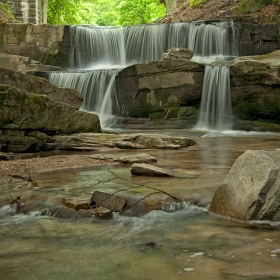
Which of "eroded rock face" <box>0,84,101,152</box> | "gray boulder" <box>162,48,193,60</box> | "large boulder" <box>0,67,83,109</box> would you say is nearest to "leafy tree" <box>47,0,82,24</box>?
"gray boulder" <box>162,48,193,60</box>

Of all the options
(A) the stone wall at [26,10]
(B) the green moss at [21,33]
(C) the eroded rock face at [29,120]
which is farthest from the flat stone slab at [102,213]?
(A) the stone wall at [26,10]

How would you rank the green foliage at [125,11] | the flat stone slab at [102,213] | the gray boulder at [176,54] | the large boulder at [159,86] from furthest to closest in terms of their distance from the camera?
1. the green foliage at [125,11]
2. the gray boulder at [176,54]
3. the large boulder at [159,86]
4. the flat stone slab at [102,213]

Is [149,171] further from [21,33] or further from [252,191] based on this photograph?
[21,33]

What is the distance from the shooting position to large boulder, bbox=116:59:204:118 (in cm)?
1462

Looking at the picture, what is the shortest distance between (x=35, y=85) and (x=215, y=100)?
7093mm

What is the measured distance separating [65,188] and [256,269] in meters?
2.71

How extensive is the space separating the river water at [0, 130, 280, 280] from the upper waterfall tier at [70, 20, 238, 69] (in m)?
14.5

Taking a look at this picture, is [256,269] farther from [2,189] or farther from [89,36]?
[89,36]

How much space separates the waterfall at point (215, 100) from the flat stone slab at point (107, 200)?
33.7ft

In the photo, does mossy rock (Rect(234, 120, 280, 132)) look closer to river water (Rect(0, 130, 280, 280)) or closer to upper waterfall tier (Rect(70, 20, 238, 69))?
upper waterfall tier (Rect(70, 20, 238, 69))

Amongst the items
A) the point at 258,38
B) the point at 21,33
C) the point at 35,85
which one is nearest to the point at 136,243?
the point at 35,85

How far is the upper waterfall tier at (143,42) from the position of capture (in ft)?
61.3

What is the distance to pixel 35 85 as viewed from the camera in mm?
9586

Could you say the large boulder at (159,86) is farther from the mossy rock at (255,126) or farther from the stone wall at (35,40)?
the stone wall at (35,40)
